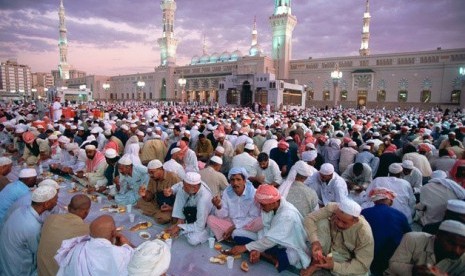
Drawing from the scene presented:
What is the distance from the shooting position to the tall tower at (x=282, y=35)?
1543 inches

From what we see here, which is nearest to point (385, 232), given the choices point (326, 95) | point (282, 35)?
point (326, 95)

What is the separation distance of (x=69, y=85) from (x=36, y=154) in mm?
67599

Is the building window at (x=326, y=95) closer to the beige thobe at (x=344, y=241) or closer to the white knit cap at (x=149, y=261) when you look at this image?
the beige thobe at (x=344, y=241)

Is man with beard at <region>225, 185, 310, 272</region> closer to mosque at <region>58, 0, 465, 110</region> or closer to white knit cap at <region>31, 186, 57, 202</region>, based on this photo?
white knit cap at <region>31, 186, 57, 202</region>

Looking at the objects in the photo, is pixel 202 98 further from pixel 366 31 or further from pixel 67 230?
pixel 67 230

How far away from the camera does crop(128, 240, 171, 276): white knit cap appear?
4.97 feet

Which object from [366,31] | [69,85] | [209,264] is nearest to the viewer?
[209,264]

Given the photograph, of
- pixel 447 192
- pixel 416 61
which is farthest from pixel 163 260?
pixel 416 61

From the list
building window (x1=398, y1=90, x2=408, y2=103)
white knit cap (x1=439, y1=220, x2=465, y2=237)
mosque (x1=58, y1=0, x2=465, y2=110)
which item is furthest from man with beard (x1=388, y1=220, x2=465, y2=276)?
building window (x1=398, y1=90, x2=408, y2=103)

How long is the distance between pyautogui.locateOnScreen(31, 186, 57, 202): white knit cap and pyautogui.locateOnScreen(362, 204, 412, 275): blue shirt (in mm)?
3046

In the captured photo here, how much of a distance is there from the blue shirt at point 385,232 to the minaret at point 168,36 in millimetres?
50664

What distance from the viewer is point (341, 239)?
2654mm

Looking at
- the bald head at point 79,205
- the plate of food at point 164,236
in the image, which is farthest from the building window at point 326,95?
the bald head at point 79,205

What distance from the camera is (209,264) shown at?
2982 millimetres
